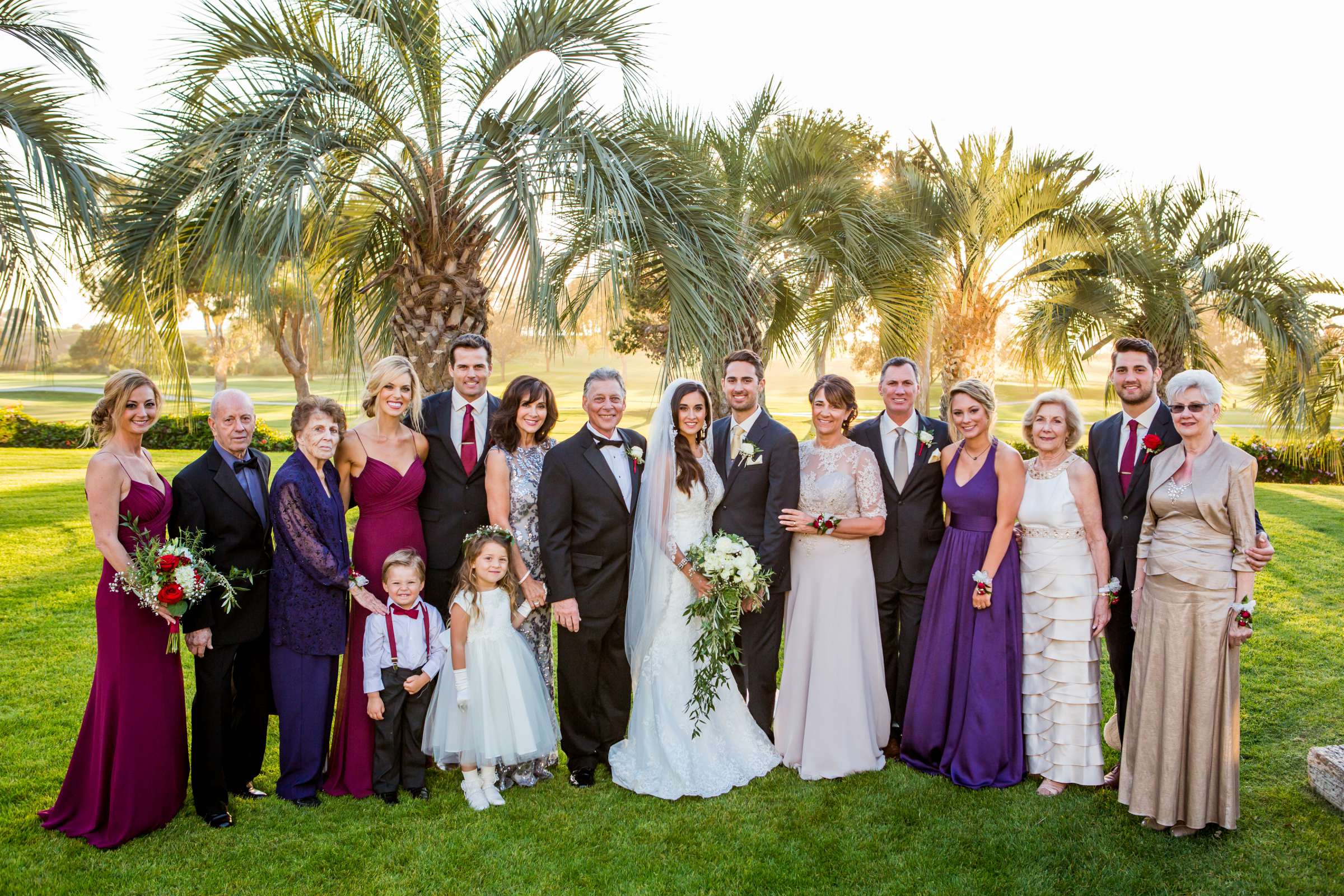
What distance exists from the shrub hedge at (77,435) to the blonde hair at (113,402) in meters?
19.1

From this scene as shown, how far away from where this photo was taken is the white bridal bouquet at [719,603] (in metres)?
4.53

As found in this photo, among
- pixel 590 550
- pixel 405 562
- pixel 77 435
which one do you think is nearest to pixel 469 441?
pixel 405 562

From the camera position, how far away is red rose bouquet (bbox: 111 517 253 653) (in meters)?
3.79

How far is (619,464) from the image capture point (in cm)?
488

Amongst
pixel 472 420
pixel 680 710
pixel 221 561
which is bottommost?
pixel 680 710

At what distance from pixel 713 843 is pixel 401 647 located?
1973 millimetres

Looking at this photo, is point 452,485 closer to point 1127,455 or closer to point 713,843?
point 713,843

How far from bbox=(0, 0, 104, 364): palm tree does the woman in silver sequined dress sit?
165 inches

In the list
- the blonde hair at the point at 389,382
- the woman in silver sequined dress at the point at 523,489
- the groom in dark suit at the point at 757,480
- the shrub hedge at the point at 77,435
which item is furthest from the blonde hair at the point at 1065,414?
the shrub hedge at the point at 77,435

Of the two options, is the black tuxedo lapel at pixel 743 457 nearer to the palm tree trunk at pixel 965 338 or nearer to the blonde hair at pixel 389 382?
the blonde hair at pixel 389 382

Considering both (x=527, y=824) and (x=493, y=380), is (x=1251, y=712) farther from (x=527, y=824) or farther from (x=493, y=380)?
(x=493, y=380)

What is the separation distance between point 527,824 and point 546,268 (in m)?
3.76

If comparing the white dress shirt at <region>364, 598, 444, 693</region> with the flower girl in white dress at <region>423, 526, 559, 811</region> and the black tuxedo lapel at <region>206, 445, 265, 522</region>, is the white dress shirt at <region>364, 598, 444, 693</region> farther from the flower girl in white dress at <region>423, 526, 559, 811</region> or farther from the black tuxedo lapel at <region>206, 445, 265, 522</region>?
the black tuxedo lapel at <region>206, 445, 265, 522</region>

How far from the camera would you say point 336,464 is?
4695mm
